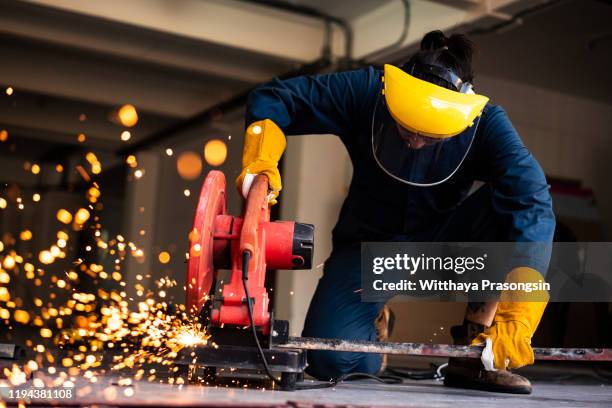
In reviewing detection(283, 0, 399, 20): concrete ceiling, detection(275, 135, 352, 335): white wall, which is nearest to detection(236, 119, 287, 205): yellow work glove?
detection(283, 0, 399, 20): concrete ceiling

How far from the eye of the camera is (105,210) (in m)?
11.0

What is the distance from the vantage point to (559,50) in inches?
227

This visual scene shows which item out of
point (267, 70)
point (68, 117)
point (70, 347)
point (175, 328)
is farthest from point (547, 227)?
point (68, 117)

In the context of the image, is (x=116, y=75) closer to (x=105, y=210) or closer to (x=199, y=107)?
(x=199, y=107)

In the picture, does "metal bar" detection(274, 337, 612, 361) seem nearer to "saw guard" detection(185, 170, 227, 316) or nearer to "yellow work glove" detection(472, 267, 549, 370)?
"yellow work glove" detection(472, 267, 549, 370)

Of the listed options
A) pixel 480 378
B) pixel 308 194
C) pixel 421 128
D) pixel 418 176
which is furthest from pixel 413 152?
pixel 308 194

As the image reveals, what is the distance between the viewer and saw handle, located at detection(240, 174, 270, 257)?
189 cm

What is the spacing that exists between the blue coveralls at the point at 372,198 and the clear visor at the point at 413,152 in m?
0.10

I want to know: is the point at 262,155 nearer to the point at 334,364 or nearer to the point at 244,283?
the point at 244,283

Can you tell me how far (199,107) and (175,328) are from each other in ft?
17.9

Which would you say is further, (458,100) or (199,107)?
(199,107)

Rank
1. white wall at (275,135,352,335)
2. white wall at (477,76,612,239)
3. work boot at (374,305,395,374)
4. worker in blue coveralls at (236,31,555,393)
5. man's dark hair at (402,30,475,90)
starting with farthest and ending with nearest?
white wall at (477,76,612,239) < white wall at (275,135,352,335) < work boot at (374,305,395,374) < man's dark hair at (402,30,475,90) < worker in blue coveralls at (236,31,555,393)

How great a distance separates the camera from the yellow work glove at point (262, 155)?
2100 mm

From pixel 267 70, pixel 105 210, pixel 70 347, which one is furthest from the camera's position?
pixel 105 210
